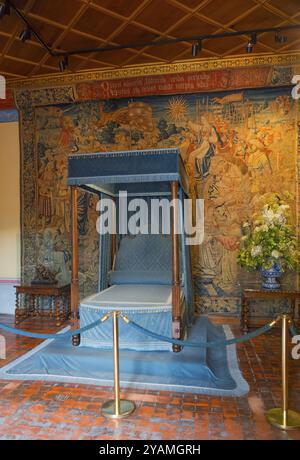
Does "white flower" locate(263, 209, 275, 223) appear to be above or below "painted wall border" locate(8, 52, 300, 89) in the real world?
below

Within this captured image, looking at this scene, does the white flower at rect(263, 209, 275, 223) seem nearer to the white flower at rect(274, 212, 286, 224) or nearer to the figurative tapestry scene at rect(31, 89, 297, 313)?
the white flower at rect(274, 212, 286, 224)

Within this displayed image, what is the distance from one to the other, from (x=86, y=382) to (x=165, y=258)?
2.80 metres

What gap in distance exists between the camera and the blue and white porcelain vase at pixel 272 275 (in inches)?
234

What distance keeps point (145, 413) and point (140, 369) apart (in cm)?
84

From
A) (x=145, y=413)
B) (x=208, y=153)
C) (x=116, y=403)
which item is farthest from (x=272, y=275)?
(x=116, y=403)

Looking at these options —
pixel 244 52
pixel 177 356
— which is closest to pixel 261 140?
pixel 244 52

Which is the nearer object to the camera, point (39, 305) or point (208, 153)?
point (208, 153)

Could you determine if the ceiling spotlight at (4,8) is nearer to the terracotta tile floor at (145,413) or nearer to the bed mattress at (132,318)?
the bed mattress at (132,318)

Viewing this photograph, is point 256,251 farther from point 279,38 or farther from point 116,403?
point 116,403

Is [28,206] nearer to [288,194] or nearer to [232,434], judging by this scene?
[288,194]

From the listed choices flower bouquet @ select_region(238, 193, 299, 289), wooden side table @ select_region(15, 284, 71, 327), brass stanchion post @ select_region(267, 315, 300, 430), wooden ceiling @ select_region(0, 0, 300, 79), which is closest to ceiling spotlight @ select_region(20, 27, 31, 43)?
wooden ceiling @ select_region(0, 0, 300, 79)

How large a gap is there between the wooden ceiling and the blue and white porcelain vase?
3967 mm

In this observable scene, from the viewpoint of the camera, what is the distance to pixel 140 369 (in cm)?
417

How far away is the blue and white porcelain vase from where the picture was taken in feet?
19.5
